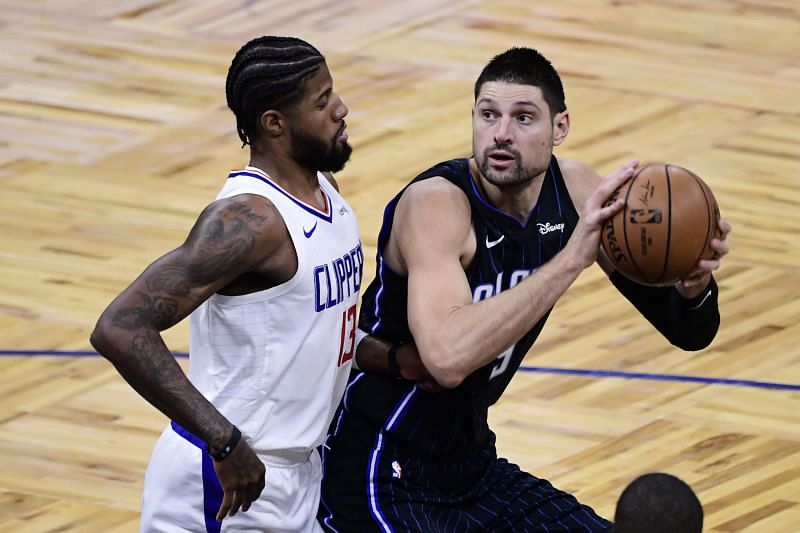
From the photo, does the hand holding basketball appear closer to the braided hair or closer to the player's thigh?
the braided hair

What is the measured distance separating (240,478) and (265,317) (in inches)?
16.7

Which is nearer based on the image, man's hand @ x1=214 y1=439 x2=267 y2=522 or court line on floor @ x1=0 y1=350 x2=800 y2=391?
man's hand @ x1=214 y1=439 x2=267 y2=522

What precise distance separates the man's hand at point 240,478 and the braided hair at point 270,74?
0.90 meters

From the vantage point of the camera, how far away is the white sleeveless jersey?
4.52 metres

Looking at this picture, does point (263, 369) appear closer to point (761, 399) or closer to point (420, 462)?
point (420, 462)

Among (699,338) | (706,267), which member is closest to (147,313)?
(706,267)

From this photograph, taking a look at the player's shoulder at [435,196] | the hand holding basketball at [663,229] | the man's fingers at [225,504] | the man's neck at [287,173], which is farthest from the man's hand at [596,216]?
the man's fingers at [225,504]

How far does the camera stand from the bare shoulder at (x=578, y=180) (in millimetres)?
5215

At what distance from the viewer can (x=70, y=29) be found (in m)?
11.5

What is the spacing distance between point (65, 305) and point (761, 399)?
3.15 metres

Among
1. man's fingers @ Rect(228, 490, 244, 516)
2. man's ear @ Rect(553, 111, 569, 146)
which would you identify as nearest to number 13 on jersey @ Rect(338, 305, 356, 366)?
man's fingers @ Rect(228, 490, 244, 516)

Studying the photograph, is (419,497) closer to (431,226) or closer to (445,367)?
(445,367)

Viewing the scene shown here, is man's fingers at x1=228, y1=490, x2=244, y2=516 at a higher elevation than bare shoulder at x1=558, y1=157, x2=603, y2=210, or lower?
lower

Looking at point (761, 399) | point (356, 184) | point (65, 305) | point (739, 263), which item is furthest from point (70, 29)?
point (761, 399)
